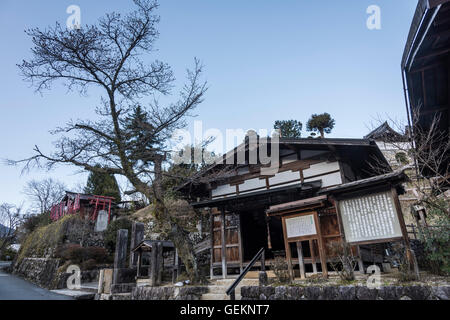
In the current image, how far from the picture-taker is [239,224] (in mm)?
13258

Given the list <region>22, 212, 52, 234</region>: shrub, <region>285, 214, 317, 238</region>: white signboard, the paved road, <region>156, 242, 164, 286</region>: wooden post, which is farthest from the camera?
<region>22, 212, 52, 234</region>: shrub

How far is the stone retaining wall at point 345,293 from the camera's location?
17.2ft

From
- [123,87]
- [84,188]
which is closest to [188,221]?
[123,87]

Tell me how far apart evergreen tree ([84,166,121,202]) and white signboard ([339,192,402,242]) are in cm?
2680

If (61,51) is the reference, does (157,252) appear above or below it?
below

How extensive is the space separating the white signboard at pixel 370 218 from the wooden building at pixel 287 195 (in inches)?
11.2

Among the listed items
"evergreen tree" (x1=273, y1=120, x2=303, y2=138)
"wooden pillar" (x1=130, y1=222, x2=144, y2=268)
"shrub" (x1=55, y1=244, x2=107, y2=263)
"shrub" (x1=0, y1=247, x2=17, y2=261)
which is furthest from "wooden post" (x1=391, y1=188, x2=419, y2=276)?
"shrub" (x1=0, y1=247, x2=17, y2=261)

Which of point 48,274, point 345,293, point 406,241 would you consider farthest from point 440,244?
point 48,274

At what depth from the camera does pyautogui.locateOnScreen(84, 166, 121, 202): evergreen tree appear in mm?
29581

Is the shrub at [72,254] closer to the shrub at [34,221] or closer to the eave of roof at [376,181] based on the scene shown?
the shrub at [34,221]

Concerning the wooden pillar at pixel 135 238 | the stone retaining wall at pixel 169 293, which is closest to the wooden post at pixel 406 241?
the stone retaining wall at pixel 169 293

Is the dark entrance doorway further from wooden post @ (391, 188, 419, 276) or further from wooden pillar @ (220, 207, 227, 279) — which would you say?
wooden post @ (391, 188, 419, 276)
